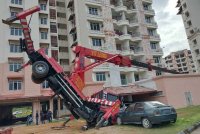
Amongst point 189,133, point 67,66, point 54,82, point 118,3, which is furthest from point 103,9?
point 189,133

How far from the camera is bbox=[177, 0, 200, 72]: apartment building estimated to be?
52.5 meters

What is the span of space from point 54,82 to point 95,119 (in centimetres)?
380

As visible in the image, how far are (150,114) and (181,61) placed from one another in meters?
104

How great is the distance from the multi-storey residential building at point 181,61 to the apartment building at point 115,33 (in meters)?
67.0

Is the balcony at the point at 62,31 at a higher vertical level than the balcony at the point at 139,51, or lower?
higher

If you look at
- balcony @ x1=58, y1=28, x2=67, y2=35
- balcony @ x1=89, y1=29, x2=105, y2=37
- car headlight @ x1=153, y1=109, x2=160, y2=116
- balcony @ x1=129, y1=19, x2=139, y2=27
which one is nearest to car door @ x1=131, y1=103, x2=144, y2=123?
car headlight @ x1=153, y1=109, x2=160, y2=116

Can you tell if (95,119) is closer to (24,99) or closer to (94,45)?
(24,99)

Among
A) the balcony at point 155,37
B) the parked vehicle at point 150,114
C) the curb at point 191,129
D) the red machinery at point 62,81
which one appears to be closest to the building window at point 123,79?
the balcony at point 155,37

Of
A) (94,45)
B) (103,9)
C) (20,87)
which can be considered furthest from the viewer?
(103,9)

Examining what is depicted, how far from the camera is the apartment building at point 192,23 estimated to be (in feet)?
172

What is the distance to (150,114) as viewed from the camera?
1219 cm

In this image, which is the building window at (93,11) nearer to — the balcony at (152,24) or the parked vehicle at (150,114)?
the balcony at (152,24)

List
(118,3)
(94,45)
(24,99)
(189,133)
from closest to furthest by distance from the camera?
(189,133) < (24,99) < (94,45) < (118,3)

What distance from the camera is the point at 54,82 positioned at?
13.4 meters
